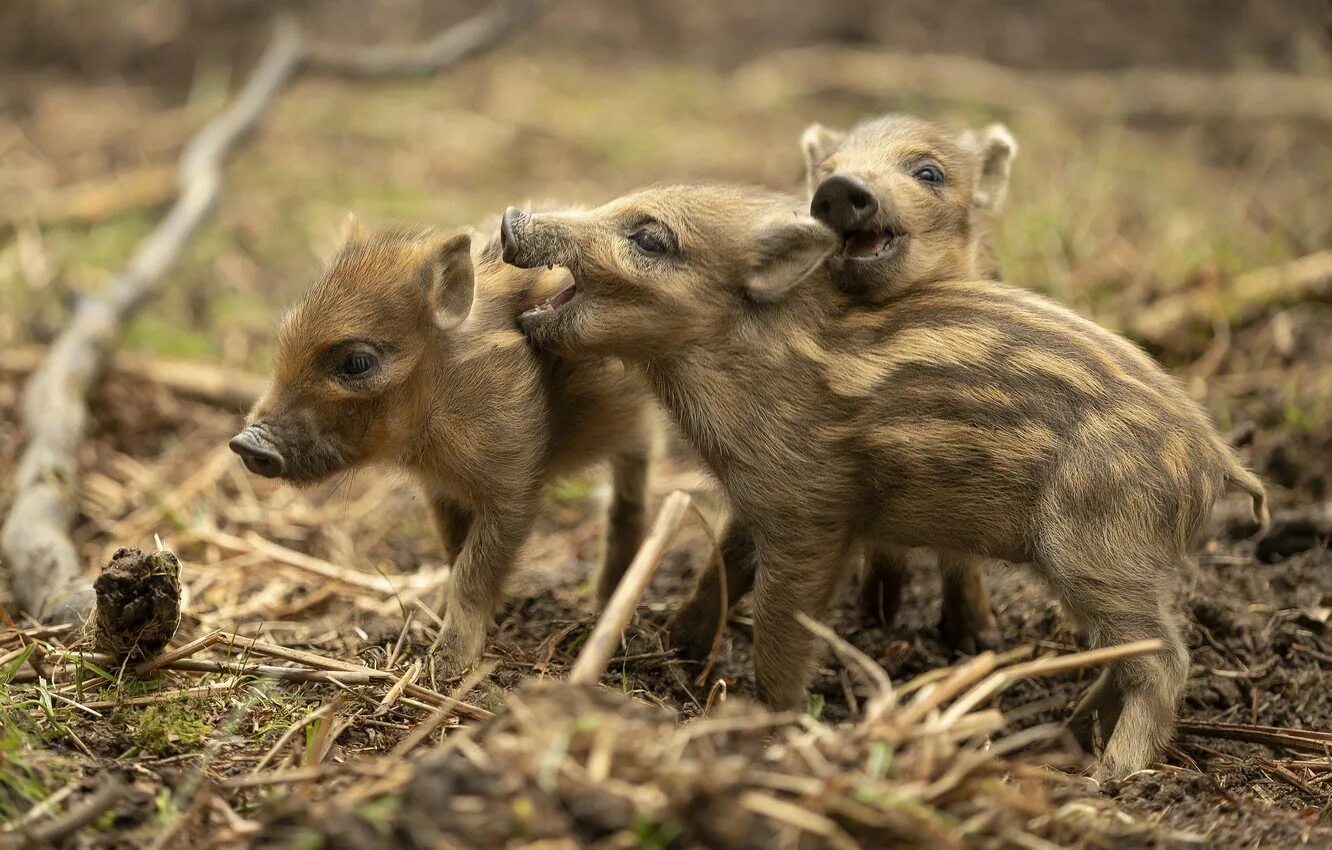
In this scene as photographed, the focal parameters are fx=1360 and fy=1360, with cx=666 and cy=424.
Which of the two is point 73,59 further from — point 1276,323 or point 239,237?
point 1276,323

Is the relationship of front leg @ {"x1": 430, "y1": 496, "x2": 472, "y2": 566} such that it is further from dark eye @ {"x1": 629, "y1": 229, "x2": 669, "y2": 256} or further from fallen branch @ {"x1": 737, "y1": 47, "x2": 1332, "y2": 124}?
fallen branch @ {"x1": 737, "y1": 47, "x2": 1332, "y2": 124}

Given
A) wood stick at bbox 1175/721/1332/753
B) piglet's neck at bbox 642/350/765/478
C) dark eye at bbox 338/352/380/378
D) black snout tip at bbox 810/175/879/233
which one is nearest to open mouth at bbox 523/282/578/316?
piglet's neck at bbox 642/350/765/478

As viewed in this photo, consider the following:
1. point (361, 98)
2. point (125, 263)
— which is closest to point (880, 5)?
point (361, 98)

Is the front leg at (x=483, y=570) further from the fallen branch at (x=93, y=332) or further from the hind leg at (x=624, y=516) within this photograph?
the fallen branch at (x=93, y=332)

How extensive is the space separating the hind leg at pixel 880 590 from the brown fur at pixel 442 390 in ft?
4.10

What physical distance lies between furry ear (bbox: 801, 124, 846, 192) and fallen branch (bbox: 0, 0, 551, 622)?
3.15 m

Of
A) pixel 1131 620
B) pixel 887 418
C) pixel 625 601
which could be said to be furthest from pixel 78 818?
pixel 1131 620

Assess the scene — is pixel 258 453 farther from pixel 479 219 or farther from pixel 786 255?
pixel 479 219

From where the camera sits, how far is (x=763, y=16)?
45.3ft

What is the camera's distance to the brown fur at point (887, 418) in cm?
405

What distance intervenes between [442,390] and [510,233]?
2.02ft

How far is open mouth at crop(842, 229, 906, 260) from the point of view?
457 centimetres

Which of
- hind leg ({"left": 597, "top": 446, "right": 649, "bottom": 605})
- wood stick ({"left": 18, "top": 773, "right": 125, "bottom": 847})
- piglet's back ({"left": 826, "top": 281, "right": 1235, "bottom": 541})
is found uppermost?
piglet's back ({"left": 826, "top": 281, "right": 1235, "bottom": 541})

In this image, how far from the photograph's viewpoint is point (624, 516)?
541cm
